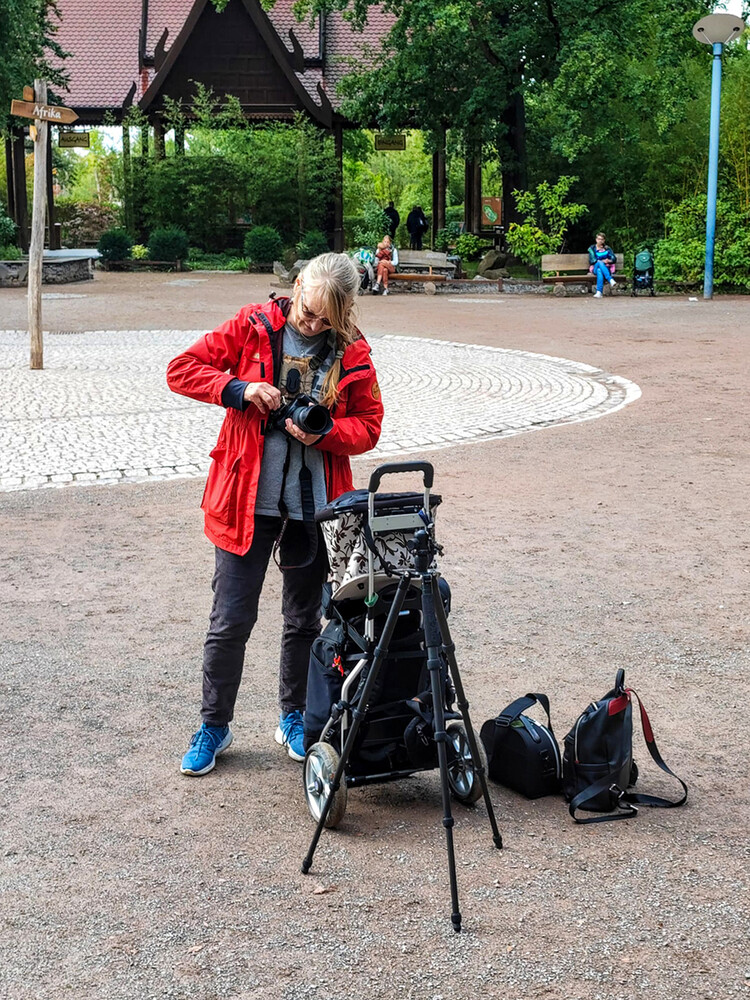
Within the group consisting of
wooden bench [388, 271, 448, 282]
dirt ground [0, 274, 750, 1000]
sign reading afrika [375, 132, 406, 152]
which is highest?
sign reading afrika [375, 132, 406, 152]

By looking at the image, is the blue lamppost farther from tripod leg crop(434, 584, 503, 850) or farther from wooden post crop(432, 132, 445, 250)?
tripod leg crop(434, 584, 503, 850)

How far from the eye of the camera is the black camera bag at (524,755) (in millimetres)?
4055

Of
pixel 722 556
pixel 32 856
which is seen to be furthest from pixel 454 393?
pixel 32 856

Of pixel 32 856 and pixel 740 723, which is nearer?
pixel 32 856

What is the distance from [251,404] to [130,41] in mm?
41448

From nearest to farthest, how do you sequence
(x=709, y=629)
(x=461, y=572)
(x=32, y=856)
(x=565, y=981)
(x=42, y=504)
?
(x=565, y=981)
(x=32, y=856)
(x=709, y=629)
(x=461, y=572)
(x=42, y=504)

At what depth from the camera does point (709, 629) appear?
5.74m

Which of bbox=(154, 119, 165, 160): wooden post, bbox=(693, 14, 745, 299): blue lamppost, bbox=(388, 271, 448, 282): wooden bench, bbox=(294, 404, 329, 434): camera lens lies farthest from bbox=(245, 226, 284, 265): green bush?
bbox=(294, 404, 329, 434): camera lens

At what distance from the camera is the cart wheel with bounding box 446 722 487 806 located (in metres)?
3.88

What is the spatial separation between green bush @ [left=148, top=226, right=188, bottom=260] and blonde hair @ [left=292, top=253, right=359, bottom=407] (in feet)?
101

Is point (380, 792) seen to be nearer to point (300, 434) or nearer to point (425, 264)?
point (300, 434)

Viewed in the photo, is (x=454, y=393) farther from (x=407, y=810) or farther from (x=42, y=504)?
(x=407, y=810)

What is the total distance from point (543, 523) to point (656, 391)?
18.6ft

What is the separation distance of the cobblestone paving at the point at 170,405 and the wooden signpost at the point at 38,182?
0.52 m
